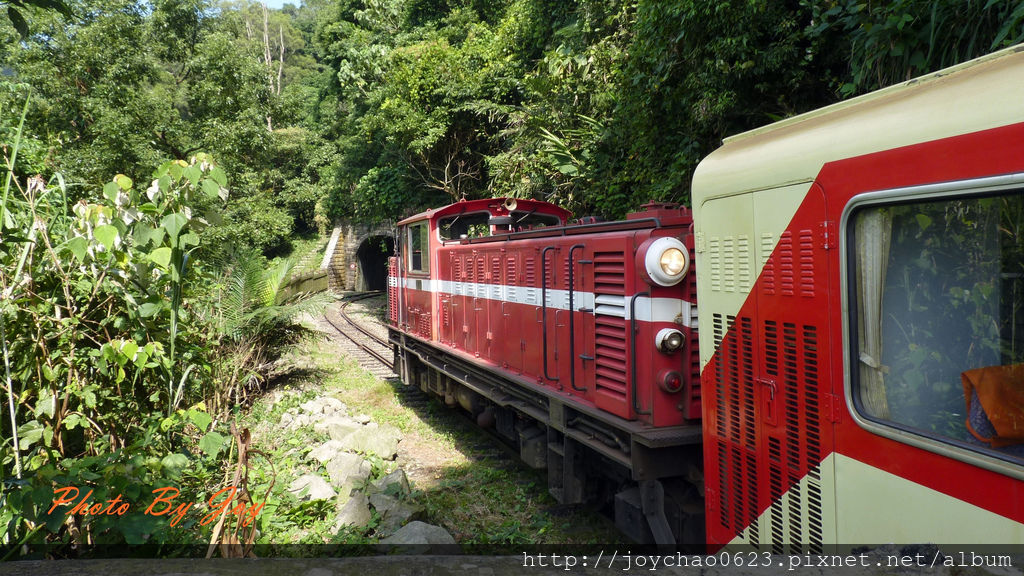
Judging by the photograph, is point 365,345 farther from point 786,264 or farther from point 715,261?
point 786,264

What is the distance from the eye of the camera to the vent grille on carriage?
4840 millimetres

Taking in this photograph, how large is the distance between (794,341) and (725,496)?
1114 mm

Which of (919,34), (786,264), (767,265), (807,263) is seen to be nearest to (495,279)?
(767,265)

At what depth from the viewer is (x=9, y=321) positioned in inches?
143

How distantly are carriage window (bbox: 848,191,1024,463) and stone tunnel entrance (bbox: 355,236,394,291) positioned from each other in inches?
1143

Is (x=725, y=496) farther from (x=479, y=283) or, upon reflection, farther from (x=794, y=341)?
(x=479, y=283)

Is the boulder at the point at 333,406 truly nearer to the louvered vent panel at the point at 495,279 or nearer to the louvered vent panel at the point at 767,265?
the louvered vent panel at the point at 495,279

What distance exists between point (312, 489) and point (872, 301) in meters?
5.06

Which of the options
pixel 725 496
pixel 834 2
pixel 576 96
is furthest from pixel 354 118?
pixel 725 496

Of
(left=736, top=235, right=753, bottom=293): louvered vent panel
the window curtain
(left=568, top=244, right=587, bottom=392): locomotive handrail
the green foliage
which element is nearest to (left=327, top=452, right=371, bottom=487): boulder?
(left=568, top=244, right=587, bottom=392): locomotive handrail

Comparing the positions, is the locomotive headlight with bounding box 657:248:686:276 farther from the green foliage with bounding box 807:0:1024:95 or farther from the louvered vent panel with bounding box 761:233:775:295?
the green foliage with bounding box 807:0:1024:95

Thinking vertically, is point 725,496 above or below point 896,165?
below

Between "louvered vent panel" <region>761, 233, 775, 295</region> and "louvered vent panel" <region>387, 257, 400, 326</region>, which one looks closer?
"louvered vent panel" <region>761, 233, 775, 295</region>

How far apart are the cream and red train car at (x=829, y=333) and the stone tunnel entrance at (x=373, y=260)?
89.3 ft
